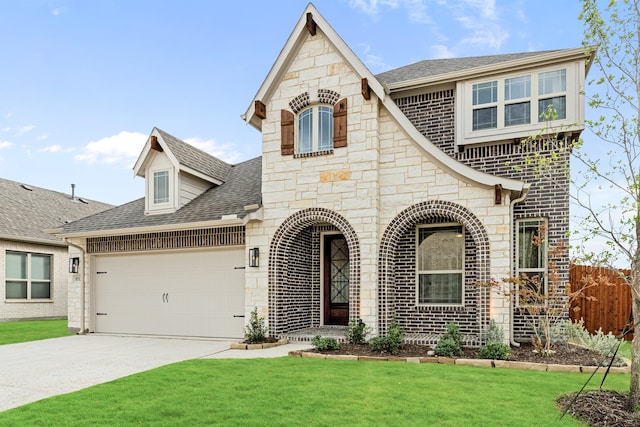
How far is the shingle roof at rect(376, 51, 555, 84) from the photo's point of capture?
36.7 ft

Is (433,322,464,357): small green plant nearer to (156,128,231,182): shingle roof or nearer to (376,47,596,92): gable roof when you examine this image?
(376,47,596,92): gable roof

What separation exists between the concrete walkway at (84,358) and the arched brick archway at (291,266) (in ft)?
3.37

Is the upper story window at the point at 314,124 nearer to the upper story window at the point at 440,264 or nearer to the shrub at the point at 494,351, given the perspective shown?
the upper story window at the point at 440,264

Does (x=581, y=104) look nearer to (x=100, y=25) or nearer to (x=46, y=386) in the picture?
(x=46, y=386)

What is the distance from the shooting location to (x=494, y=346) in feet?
26.2

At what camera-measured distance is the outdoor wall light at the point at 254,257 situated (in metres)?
10.9

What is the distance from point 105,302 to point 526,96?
12587 millimetres

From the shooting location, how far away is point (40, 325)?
16.0 meters

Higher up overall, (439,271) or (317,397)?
(439,271)

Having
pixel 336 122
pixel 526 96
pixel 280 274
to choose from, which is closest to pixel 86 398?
pixel 280 274

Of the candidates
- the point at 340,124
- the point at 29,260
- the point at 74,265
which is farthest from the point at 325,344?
the point at 29,260

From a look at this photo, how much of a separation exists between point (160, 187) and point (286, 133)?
174 inches

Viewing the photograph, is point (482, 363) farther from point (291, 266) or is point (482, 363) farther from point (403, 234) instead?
point (291, 266)

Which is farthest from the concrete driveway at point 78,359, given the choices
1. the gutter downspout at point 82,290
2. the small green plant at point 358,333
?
the small green plant at point 358,333
